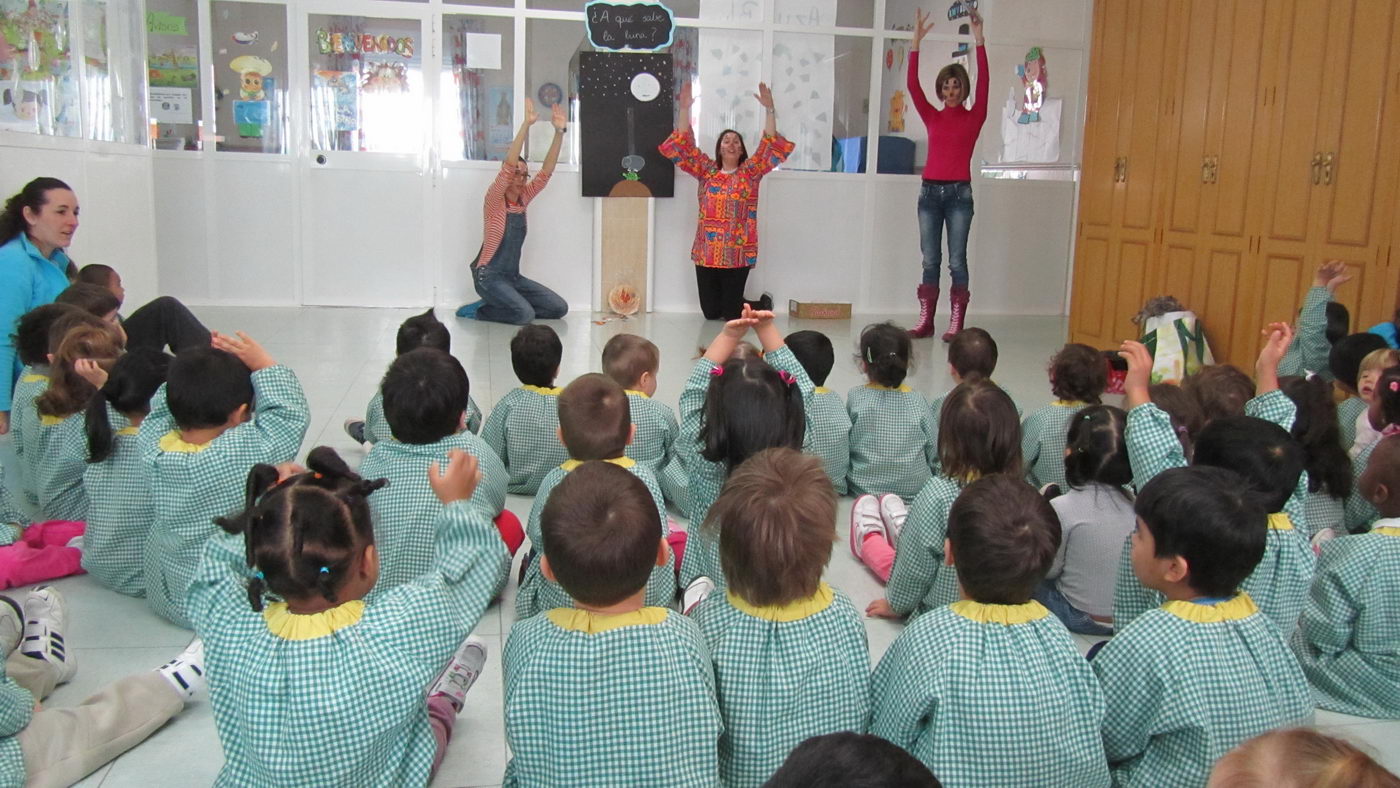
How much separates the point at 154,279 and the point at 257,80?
166cm

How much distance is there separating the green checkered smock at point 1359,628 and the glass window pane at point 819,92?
246 inches

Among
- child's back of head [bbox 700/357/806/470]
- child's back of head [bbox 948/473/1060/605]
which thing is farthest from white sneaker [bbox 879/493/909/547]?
child's back of head [bbox 948/473/1060/605]

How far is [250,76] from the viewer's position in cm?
755

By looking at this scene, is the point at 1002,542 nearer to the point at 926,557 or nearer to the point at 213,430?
the point at 926,557

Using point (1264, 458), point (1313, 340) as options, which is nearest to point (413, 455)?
point (1264, 458)

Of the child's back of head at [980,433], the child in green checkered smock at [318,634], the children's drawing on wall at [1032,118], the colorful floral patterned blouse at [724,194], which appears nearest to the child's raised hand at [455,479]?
the child in green checkered smock at [318,634]

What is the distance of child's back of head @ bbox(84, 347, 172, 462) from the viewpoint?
2553mm

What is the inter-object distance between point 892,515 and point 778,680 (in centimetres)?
151

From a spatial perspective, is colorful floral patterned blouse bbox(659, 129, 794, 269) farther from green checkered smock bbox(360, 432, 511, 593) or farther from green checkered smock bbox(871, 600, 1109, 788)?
green checkered smock bbox(871, 600, 1109, 788)

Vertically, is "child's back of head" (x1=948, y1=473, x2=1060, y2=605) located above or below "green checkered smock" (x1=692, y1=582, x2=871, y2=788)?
above

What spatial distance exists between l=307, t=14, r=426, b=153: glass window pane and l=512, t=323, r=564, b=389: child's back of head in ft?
15.9

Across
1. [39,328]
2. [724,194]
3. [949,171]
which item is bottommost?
[39,328]

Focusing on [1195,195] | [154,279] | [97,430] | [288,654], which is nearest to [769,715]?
[288,654]

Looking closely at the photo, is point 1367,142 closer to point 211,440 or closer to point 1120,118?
point 1120,118
